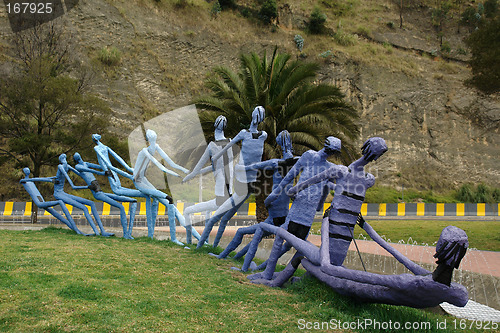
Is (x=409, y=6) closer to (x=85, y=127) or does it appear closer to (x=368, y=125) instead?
(x=368, y=125)

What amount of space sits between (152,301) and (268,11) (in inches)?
2134

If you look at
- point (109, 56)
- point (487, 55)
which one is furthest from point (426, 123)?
point (487, 55)

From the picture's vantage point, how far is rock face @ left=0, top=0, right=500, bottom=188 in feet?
156

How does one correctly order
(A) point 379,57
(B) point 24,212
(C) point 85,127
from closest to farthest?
(C) point 85,127
(B) point 24,212
(A) point 379,57

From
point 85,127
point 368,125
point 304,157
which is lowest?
A: point 304,157

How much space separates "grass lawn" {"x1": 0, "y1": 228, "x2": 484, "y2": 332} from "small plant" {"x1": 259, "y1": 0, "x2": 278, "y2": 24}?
170ft

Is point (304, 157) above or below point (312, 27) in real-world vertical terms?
below

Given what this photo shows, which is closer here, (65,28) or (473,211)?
(473,211)

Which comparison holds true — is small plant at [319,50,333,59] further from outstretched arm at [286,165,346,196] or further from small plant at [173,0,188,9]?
outstretched arm at [286,165,346,196]

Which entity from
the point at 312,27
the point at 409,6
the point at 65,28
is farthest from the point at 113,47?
the point at 409,6

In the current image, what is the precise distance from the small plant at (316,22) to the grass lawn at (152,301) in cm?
5396

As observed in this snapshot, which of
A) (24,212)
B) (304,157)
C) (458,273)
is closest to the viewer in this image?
(304,157)

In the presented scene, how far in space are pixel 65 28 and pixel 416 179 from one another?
3900 centimetres

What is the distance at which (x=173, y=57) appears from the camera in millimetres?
50375
